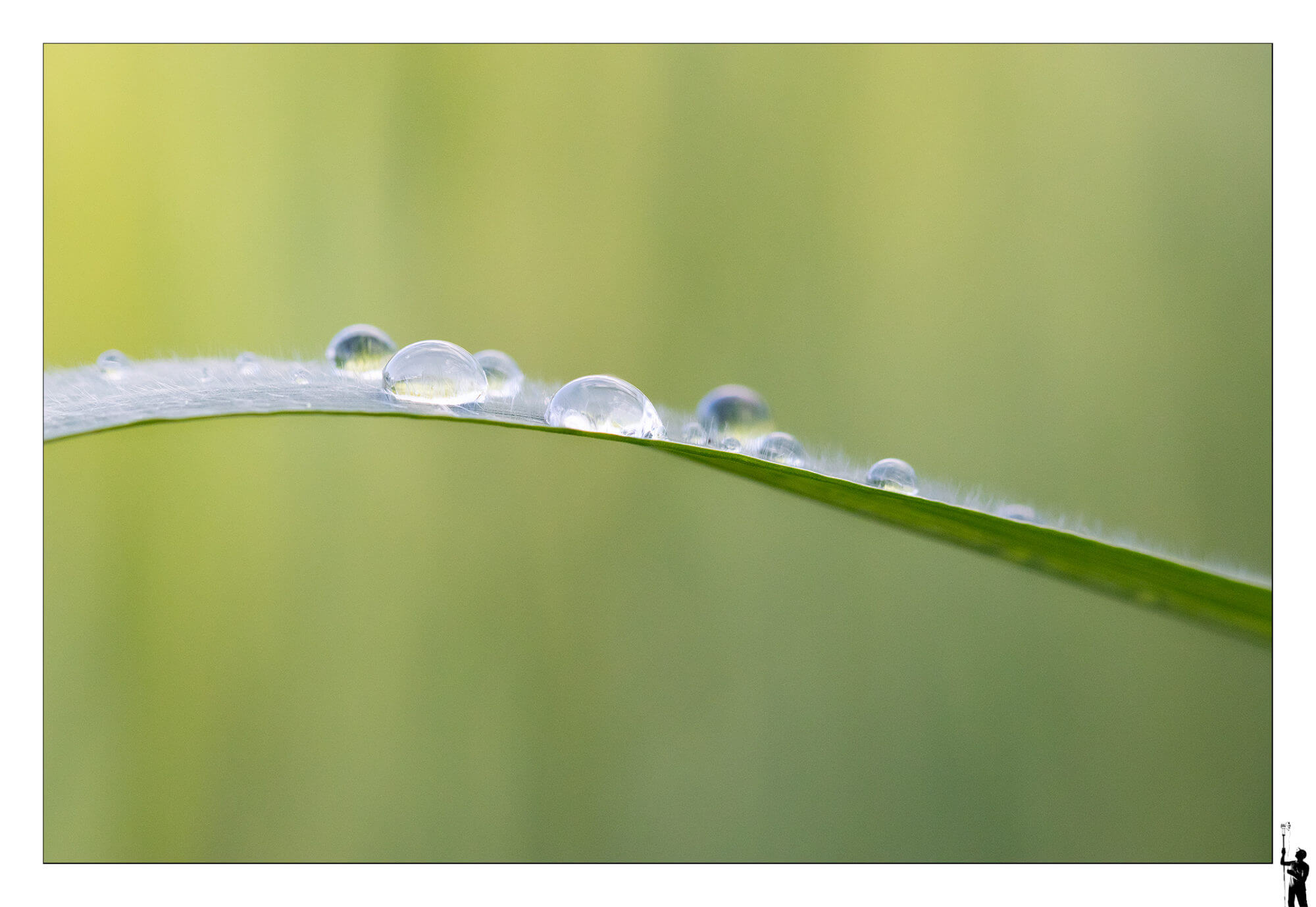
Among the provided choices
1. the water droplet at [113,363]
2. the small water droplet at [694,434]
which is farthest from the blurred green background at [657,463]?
the small water droplet at [694,434]

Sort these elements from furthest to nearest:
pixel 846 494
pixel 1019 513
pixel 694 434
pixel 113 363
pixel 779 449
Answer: pixel 113 363 < pixel 1019 513 < pixel 779 449 < pixel 694 434 < pixel 846 494

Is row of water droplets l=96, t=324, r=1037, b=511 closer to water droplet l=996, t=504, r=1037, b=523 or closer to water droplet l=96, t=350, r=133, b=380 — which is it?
water droplet l=996, t=504, r=1037, b=523

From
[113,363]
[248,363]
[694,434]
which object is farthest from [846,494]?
[113,363]

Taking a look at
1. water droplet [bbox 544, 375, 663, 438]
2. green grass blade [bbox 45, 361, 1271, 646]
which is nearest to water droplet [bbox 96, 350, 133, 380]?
green grass blade [bbox 45, 361, 1271, 646]

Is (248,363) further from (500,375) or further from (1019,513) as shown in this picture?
(1019,513)
